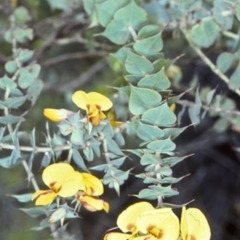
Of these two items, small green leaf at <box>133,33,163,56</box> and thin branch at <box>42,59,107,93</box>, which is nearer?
small green leaf at <box>133,33,163,56</box>

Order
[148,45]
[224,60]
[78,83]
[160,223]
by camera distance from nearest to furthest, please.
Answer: [160,223] < [148,45] < [224,60] < [78,83]

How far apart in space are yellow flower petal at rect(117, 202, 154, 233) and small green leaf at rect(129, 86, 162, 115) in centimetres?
9

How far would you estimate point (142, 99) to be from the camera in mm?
445

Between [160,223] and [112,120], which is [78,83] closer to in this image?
[112,120]

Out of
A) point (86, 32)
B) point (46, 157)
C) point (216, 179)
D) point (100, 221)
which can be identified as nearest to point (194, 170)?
point (216, 179)

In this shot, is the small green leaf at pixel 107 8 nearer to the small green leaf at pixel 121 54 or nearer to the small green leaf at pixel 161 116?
the small green leaf at pixel 121 54

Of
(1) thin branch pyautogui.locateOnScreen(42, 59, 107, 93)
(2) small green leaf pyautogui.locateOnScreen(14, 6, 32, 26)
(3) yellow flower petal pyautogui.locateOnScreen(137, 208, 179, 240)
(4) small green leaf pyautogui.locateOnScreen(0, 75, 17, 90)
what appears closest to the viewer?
(3) yellow flower petal pyautogui.locateOnScreen(137, 208, 179, 240)

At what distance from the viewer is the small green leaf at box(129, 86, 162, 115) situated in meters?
0.44

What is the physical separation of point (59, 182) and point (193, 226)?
0.14m

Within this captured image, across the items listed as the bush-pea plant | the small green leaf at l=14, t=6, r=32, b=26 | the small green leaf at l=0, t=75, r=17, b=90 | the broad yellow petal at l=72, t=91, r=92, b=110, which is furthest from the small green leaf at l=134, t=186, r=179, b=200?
the small green leaf at l=14, t=6, r=32, b=26

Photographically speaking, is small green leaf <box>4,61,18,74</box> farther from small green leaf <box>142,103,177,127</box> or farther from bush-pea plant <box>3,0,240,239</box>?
small green leaf <box>142,103,177,127</box>

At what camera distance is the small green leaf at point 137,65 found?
18.4 inches

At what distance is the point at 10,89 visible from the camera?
53 cm

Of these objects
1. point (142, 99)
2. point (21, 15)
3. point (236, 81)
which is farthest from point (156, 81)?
point (21, 15)
